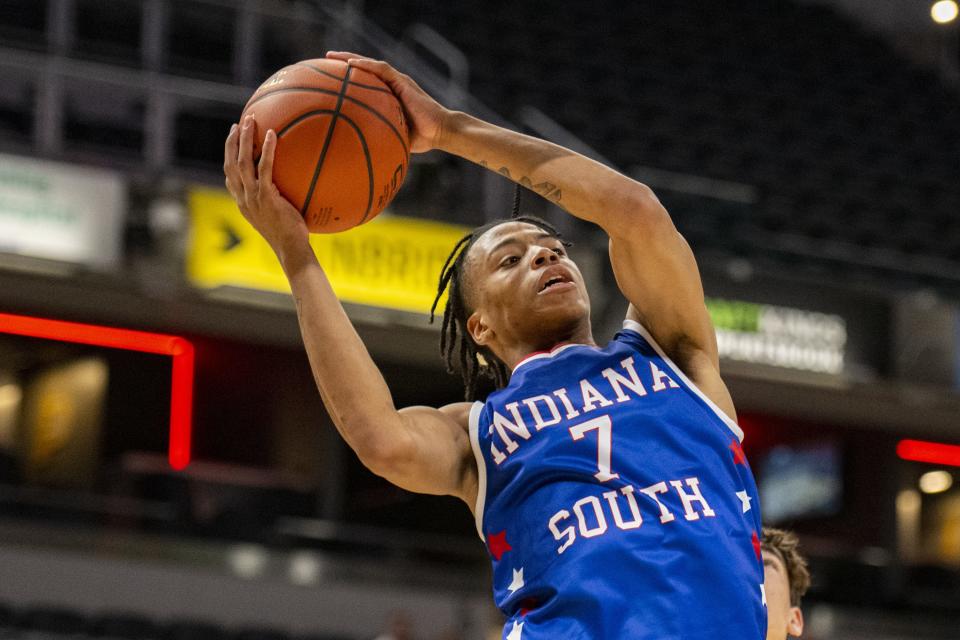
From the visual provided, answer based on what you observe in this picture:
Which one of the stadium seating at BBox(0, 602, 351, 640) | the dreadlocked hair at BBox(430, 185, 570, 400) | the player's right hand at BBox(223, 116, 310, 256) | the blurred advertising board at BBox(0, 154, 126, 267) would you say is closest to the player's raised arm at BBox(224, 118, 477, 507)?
the player's right hand at BBox(223, 116, 310, 256)

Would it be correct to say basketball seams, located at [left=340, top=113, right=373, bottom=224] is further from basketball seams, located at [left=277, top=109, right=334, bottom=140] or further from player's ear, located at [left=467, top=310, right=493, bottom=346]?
player's ear, located at [left=467, top=310, right=493, bottom=346]

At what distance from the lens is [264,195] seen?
2256mm

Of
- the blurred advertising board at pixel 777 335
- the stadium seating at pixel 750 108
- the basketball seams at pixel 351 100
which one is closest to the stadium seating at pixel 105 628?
the blurred advertising board at pixel 777 335

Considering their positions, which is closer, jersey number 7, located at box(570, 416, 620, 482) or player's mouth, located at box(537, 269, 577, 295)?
jersey number 7, located at box(570, 416, 620, 482)

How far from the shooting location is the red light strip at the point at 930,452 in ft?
43.9

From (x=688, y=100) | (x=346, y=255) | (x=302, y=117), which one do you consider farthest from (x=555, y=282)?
(x=688, y=100)

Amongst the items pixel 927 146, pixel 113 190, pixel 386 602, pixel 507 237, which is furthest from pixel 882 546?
pixel 507 237

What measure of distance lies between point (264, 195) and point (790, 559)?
4.59 ft

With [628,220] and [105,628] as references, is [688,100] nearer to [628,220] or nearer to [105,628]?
[105,628]

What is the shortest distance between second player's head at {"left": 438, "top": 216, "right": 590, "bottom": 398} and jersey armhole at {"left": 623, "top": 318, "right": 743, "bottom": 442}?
0.08 meters

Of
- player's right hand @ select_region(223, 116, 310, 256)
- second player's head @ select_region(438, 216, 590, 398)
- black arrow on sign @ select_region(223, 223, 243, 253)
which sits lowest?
second player's head @ select_region(438, 216, 590, 398)

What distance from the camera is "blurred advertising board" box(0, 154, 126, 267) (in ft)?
26.9

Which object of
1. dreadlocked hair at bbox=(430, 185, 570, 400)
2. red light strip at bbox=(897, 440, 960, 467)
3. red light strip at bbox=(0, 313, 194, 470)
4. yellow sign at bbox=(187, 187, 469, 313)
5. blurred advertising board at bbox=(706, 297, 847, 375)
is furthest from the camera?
red light strip at bbox=(897, 440, 960, 467)

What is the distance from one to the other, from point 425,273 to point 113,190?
1815 mm
